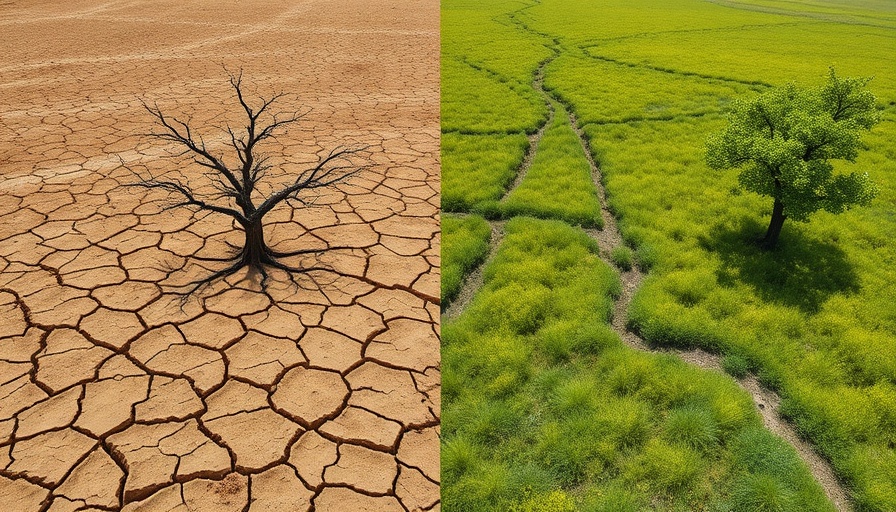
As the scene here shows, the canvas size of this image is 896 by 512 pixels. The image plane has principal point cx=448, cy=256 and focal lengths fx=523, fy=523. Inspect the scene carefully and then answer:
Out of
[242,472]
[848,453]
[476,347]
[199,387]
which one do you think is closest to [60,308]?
[199,387]

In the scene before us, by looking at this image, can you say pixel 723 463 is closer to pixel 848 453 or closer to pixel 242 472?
pixel 848 453

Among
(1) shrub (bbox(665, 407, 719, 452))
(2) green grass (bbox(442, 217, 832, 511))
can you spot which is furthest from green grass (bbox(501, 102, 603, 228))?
(1) shrub (bbox(665, 407, 719, 452))

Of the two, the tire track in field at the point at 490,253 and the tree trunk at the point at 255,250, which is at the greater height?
the tree trunk at the point at 255,250

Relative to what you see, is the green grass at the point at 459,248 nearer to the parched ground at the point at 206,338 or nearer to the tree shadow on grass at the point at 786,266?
the parched ground at the point at 206,338

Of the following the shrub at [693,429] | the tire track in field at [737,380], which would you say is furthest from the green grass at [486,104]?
the shrub at [693,429]

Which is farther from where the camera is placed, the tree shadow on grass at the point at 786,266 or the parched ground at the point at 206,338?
the tree shadow on grass at the point at 786,266

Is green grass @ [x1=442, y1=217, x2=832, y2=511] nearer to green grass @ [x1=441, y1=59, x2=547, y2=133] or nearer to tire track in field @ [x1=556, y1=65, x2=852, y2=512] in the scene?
tire track in field @ [x1=556, y1=65, x2=852, y2=512]

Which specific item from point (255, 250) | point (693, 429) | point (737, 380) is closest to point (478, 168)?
point (255, 250)
